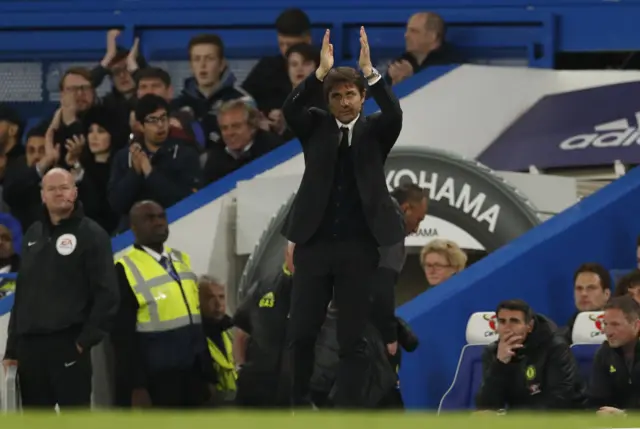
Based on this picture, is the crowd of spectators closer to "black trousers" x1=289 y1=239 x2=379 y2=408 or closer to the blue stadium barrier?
the blue stadium barrier

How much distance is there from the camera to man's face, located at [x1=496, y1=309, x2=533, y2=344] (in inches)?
379

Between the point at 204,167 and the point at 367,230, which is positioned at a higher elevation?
the point at 204,167

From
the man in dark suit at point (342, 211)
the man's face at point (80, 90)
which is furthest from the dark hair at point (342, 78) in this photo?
the man's face at point (80, 90)

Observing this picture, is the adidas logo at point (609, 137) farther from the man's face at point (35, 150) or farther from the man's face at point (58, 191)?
the man's face at point (58, 191)

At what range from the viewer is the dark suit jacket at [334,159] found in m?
8.03

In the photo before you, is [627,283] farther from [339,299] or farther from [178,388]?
[178,388]

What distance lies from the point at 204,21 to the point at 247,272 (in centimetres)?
409

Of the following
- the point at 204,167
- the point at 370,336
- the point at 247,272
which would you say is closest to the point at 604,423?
the point at 370,336

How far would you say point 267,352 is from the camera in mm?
9883

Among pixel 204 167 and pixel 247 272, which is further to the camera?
pixel 204 167

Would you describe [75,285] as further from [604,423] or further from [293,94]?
[604,423]

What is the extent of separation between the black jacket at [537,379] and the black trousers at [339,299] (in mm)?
1679

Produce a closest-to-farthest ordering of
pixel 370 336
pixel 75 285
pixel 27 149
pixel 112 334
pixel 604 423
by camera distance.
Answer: pixel 604 423
pixel 370 336
pixel 75 285
pixel 112 334
pixel 27 149

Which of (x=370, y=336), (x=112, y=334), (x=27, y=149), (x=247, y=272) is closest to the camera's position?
(x=370, y=336)
